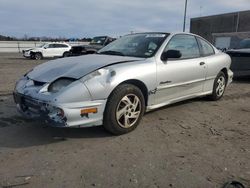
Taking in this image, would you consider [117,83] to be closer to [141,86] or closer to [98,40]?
[141,86]

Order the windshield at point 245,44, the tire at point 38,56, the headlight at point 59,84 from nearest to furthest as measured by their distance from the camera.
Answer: the headlight at point 59,84 < the windshield at point 245,44 < the tire at point 38,56

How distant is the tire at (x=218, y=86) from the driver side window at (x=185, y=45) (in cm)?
97

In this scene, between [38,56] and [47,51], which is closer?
[38,56]

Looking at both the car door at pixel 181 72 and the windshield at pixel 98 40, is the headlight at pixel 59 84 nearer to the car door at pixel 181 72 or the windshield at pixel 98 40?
the car door at pixel 181 72

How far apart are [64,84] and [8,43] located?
126ft

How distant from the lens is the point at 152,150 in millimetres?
3986

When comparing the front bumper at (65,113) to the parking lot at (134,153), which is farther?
the front bumper at (65,113)

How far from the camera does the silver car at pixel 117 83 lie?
404 centimetres

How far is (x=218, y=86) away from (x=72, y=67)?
3.64 metres

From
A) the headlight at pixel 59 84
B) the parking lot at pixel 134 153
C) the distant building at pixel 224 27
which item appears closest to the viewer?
the parking lot at pixel 134 153

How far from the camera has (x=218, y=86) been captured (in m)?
6.84

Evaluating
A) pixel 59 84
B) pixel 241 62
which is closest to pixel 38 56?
pixel 241 62

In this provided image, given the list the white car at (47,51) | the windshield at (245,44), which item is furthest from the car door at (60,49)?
the windshield at (245,44)

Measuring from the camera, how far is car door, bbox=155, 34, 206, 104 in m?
5.11
